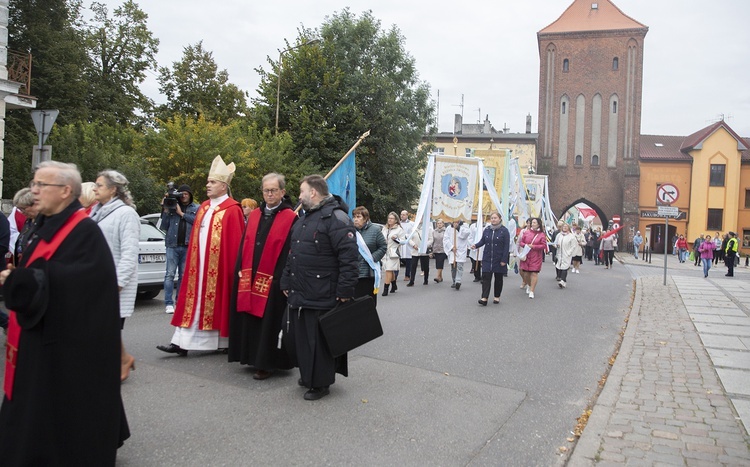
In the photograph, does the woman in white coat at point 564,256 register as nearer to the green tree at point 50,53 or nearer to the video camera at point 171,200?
the video camera at point 171,200

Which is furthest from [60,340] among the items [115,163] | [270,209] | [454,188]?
[115,163]

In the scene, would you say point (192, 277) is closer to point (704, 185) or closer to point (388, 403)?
point (388, 403)

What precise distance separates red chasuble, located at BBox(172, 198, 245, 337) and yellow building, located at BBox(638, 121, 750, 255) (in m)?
53.5

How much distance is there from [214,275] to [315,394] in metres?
1.80

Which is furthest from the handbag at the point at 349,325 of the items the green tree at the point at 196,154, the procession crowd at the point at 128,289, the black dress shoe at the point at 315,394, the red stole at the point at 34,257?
the green tree at the point at 196,154

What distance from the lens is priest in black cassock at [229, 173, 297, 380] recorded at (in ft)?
19.0

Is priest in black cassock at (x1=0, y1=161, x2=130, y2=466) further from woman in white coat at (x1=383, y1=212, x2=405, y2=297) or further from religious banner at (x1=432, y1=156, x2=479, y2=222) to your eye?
religious banner at (x1=432, y1=156, x2=479, y2=222)

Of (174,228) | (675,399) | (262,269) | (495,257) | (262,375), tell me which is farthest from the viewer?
(495,257)

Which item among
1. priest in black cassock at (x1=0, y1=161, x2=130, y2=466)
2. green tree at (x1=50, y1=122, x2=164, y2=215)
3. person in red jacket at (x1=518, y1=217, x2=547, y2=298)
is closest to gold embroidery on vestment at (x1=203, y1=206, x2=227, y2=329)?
priest in black cassock at (x1=0, y1=161, x2=130, y2=466)

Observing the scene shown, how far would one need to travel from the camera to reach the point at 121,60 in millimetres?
34781

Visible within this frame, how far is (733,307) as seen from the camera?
12.8 metres

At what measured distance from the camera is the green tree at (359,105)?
26.9 m

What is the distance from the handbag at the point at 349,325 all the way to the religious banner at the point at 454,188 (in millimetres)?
10582

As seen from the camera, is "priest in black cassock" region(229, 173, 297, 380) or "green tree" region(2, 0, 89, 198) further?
"green tree" region(2, 0, 89, 198)
